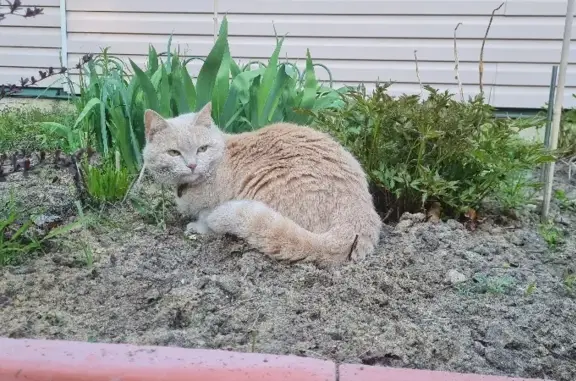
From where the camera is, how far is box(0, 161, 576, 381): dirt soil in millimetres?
2020

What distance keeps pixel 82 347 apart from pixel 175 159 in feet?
4.93

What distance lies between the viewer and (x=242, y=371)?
1.63 metres

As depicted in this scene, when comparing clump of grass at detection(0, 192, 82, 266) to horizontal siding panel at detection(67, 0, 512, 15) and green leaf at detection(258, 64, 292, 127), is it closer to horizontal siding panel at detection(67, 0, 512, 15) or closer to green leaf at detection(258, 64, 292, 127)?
green leaf at detection(258, 64, 292, 127)

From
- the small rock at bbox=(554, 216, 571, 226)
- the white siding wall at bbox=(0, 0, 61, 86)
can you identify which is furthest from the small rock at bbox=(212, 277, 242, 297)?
the white siding wall at bbox=(0, 0, 61, 86)

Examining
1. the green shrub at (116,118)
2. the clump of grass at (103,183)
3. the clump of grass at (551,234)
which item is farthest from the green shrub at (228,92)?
the clump of grass at (551,234)

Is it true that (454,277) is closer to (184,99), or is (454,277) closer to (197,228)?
(197,228)

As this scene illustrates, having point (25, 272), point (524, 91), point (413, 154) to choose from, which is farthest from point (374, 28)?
point (25, 272)

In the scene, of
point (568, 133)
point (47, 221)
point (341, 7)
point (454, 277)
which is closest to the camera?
point (454, 277)

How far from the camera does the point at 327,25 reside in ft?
19.7

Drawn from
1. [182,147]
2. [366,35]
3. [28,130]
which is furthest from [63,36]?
[182,147]

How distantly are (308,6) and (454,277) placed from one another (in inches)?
158

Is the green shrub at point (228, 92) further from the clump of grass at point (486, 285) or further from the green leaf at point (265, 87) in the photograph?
the clump of grass at point (486, 285)

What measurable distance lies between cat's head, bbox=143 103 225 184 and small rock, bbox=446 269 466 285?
1.28 meters

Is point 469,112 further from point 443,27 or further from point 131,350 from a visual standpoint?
point 443,27
